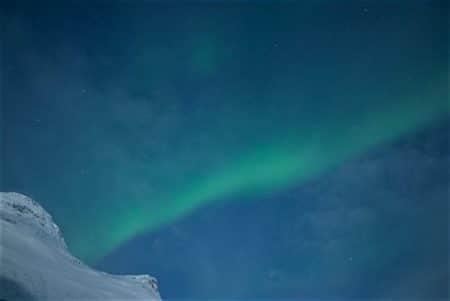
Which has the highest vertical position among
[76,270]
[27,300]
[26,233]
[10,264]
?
[26,233]

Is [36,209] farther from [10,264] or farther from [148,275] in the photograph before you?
[10,264]

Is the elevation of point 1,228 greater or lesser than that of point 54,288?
greater

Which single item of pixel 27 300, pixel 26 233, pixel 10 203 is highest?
pixel 10 203

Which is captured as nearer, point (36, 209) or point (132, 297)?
point (132, 297)

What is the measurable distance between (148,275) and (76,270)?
1147 cm

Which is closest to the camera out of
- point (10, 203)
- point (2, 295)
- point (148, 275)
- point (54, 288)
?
point (2, 295)

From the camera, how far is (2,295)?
886 cm

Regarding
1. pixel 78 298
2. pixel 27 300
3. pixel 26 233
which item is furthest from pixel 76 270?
pixel 27 300

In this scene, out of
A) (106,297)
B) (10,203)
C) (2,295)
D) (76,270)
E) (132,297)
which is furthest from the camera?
(10,203)

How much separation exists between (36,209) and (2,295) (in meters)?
13.6

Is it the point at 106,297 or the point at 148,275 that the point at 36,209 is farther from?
the point at 106,297

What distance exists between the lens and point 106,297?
42.5ft

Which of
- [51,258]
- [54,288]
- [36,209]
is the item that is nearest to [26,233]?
[51,258]

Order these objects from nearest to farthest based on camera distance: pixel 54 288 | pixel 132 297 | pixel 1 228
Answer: pixel 54 288, pixel 1 228, pixel 132 297
